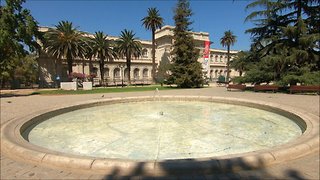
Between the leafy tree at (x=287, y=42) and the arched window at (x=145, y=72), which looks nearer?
the leafy tree at (x=287, y=42)

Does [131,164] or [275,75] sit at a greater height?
[275,75]

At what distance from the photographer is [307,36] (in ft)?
64.4

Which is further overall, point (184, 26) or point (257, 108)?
point (184, 26)

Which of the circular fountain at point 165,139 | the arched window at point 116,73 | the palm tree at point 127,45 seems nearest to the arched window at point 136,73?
the arched window at point 116,73

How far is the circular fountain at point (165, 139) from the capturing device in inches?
160

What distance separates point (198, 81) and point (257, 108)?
19.4 meters

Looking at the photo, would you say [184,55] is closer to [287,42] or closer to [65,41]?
[287,42]

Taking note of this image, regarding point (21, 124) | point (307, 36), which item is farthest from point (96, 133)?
point (307, 36)

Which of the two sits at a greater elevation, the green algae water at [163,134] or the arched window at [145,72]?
the arched window at [145,72]

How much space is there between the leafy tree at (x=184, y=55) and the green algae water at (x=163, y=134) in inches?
796

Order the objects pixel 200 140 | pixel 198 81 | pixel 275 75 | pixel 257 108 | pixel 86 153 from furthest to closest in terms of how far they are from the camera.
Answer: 1. pixel 198 81
2. pixel 275 75
3. pixel 257 108
4. pixel 200 140
5. pixel 86 153

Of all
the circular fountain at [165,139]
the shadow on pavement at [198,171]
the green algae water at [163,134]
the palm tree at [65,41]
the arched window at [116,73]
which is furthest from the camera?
the arched window at [116,73]

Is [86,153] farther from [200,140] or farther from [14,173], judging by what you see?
[200,140]

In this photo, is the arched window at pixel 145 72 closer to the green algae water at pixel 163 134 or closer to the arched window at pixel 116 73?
the arched window at pixel 116 73
